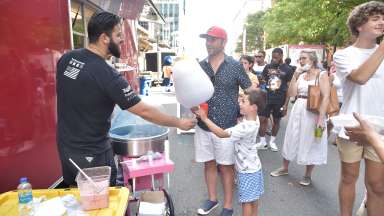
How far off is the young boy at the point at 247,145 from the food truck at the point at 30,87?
135 centimetres

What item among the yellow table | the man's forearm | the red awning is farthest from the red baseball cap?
the red awning

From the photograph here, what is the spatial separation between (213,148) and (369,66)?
1.70m

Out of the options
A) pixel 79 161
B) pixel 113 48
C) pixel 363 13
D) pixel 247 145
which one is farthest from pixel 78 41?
pixel 363 13

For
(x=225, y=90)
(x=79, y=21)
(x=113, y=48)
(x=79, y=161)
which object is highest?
(x=79, y=21)

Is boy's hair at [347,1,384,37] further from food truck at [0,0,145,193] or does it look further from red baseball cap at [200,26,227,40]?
food truck at [0,0,145,193]

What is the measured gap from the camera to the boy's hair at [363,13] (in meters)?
2.56

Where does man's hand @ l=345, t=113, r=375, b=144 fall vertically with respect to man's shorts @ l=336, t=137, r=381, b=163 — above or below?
above

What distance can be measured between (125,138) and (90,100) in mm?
Answer: 965

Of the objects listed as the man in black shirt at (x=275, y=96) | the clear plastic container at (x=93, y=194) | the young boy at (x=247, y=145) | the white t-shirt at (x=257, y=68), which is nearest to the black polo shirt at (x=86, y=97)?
the clear plastic container at (x=93, y=194)

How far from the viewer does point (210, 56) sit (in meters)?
3.40

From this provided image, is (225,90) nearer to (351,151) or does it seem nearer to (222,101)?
(222,101)

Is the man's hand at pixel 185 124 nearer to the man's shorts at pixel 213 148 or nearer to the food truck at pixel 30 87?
the man's shorts at pixel 213 148

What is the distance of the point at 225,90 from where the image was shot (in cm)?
335

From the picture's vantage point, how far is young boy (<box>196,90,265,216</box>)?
287 centimetres
